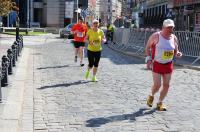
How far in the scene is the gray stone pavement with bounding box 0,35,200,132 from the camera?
7.91 meters

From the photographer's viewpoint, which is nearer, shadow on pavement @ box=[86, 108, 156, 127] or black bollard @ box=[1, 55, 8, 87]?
shadow on pavement @ box=[86, 108, 156, 127]

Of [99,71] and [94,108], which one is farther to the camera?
[99,71]

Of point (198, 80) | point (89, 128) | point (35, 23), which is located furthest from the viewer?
point (35, 23)

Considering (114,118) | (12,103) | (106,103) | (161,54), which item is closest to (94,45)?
(106,103)

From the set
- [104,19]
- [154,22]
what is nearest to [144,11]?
[154,22]

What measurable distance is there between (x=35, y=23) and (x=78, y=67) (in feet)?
177

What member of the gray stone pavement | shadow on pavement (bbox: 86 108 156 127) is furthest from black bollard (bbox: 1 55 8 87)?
shadow on pavement (bbox: 86 108 156 127)

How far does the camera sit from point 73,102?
32.7 feet

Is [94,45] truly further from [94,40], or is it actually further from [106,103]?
[106,103]

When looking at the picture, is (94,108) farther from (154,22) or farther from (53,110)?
(154,22)

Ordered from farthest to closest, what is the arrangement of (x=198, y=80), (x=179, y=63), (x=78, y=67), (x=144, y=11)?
(x=144, y=11) → (x=179, y=63) → (x=78, y=67) → (x=198, y=80)

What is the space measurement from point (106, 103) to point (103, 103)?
0.06 metres

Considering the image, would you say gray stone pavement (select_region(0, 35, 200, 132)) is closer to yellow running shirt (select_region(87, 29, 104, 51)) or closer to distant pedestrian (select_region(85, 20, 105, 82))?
distant pedestrian (select_region(85, 20, 105, 82))

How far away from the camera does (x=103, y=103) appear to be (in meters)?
9.86
